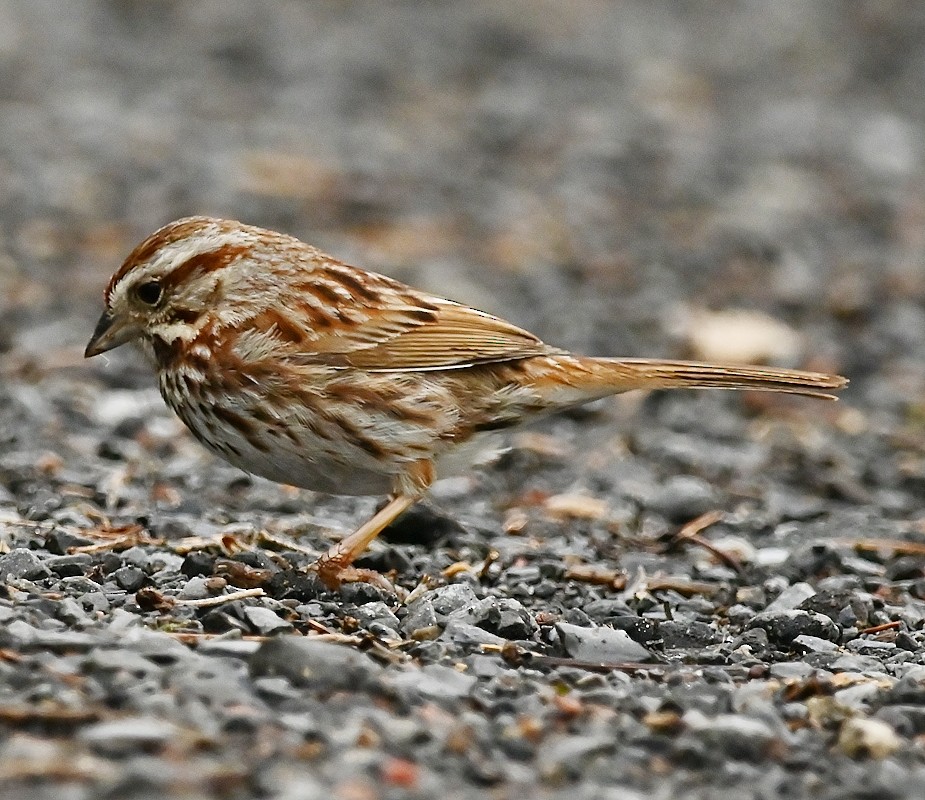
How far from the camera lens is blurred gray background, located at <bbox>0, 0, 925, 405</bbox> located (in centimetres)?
1118

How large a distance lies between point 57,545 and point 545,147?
932cm

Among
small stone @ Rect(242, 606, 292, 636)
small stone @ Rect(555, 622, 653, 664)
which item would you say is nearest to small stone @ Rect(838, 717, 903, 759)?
small stone @ Rect(555, 622, 653, 664)

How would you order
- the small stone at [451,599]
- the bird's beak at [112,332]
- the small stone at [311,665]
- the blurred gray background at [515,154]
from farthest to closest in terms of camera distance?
the blurred gray background at [515,154]
the bird's beak at [112,332]
the small stone at [451,599]
the small stone at [311,665]

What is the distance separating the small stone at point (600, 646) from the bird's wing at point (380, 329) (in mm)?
1408

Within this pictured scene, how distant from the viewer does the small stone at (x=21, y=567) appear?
5594 millimetres

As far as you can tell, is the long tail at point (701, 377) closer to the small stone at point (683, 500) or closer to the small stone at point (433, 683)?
the small stone at point (683, 500)

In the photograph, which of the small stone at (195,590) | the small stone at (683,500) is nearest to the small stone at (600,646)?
the small stone at (195,590)

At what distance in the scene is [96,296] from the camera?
34.1 feet

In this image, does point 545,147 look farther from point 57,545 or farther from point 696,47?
point 57,545

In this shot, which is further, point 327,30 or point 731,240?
point 327,30

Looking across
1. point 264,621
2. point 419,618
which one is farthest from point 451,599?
point 264,621

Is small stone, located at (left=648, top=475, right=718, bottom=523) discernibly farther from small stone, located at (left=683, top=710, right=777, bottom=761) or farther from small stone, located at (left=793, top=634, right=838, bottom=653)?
small stone, located at (left=683, top=710, right=777, bottom=761)

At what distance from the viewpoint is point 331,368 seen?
20.5 feet

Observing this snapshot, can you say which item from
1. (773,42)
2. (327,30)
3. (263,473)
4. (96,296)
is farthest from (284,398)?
(773,42)
